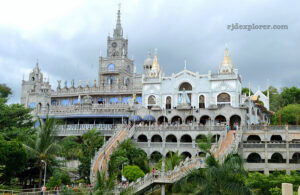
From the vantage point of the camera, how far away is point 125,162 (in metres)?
36.5

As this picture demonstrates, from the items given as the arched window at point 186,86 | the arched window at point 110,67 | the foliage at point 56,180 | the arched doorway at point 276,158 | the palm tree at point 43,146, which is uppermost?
the arched window at point 110,67

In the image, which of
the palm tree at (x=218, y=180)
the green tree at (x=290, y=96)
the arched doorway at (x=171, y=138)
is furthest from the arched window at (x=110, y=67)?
the palm tree at (x=218, y=180)

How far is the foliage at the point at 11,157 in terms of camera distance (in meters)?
28.3

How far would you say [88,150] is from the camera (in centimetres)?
4041

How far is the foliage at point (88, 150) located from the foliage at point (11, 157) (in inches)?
297

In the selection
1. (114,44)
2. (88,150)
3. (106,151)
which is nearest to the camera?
(106,151)

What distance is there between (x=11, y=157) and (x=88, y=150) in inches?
495

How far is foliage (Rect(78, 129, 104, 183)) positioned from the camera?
36094 millimetres

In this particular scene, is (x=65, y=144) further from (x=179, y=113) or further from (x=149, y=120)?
(x=179, y=113)

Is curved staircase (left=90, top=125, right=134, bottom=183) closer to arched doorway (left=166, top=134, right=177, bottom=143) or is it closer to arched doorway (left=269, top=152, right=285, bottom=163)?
arched doorway (left=166, top=134, right=177, bottom=143)

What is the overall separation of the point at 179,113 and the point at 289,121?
20.6 m

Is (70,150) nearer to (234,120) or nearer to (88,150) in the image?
(88,150)

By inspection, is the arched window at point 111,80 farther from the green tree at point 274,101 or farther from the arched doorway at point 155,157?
the green tree at point 274,101

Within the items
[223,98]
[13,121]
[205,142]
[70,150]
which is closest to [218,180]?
[205,142]
